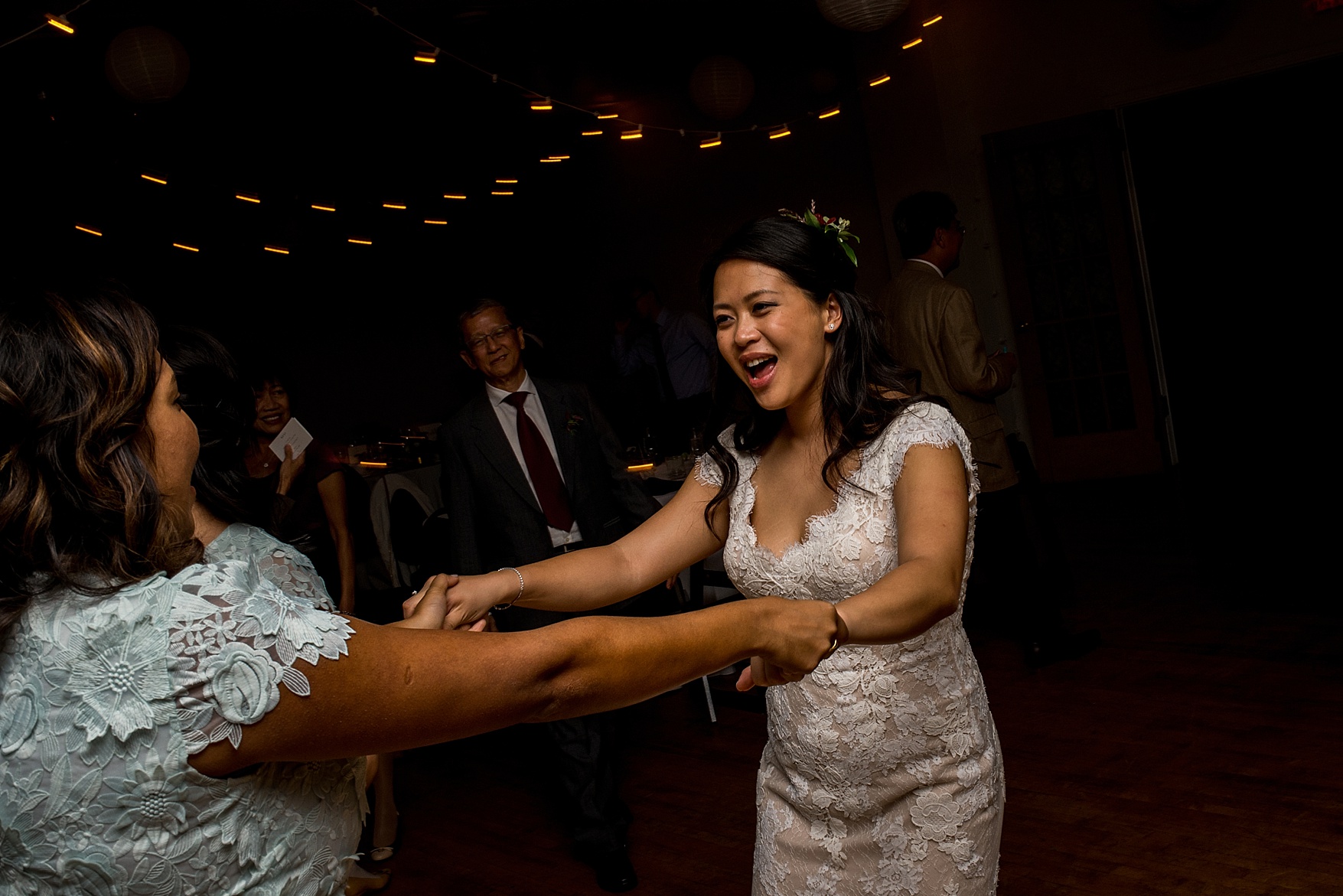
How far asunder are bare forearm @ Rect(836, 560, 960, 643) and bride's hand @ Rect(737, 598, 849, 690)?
51mm

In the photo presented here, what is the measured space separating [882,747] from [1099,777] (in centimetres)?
206

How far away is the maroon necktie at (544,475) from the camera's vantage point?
3.73 metres

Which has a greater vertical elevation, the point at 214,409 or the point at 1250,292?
the point at 214,409

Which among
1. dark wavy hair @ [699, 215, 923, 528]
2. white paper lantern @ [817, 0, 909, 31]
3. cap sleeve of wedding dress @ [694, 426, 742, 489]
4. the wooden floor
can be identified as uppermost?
white paper lantern @ [817, 0, 909, 31]

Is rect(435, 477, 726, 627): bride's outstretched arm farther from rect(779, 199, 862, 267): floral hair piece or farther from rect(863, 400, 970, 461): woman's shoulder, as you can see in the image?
rect(779, 199, 862, 267): floral hair piece

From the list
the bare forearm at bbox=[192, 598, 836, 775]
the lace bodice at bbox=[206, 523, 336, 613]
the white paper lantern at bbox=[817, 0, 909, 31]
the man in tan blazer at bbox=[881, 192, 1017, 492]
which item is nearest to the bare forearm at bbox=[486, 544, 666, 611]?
the lace bodice at bbox=[206, 523, 336, 613]

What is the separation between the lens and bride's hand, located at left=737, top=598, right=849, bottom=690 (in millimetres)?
1369

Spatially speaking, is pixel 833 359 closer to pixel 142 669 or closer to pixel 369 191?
pixel 142 669

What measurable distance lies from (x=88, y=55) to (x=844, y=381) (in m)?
6.88

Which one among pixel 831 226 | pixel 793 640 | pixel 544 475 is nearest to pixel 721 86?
pixel 544 475

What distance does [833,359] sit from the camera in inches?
81.2

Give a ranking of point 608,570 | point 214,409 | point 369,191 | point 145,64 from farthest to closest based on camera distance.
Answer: point 369,191 → point 145,64 → point 214,409 → point 608,570

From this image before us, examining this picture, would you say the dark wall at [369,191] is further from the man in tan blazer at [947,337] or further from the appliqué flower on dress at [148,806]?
the appliqué flower on dress at [148,806]

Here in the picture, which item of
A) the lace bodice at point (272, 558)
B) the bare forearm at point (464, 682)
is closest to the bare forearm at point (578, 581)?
the lace bodice at point (272, 558)
